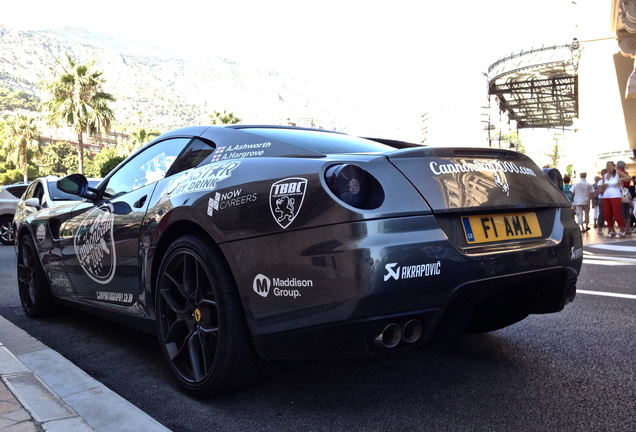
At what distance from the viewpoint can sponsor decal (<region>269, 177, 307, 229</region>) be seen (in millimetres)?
2358

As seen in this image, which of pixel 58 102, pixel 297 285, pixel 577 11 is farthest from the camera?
pixel 58 102

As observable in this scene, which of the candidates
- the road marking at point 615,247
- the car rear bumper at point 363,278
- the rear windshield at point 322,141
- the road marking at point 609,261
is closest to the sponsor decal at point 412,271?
the car rear bumper at point 363,278

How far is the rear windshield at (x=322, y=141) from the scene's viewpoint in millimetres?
2795

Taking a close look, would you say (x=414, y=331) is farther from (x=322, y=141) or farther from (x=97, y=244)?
(x=97, y=244)

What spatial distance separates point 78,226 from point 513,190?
111 inches

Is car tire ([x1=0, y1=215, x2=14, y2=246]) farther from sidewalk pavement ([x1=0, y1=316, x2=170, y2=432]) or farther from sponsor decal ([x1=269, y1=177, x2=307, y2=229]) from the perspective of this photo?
sponsor decal ([x1=269, y1=177, x2=307, y2=229])

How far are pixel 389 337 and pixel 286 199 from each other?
2.20 feet

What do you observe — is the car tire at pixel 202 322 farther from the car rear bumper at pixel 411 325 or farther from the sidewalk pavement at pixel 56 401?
the sidewalk pavement at pixel 56 401

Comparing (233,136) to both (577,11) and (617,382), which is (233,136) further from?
(577,11)

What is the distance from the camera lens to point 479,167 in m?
2.59

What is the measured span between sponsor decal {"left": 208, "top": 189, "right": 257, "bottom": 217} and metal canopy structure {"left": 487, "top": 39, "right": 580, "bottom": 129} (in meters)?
25.0

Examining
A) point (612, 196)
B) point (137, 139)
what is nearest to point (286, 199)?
point (612, 196)

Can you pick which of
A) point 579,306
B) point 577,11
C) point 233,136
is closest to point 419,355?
point 233,136

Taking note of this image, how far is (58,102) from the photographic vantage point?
33.5 meters
